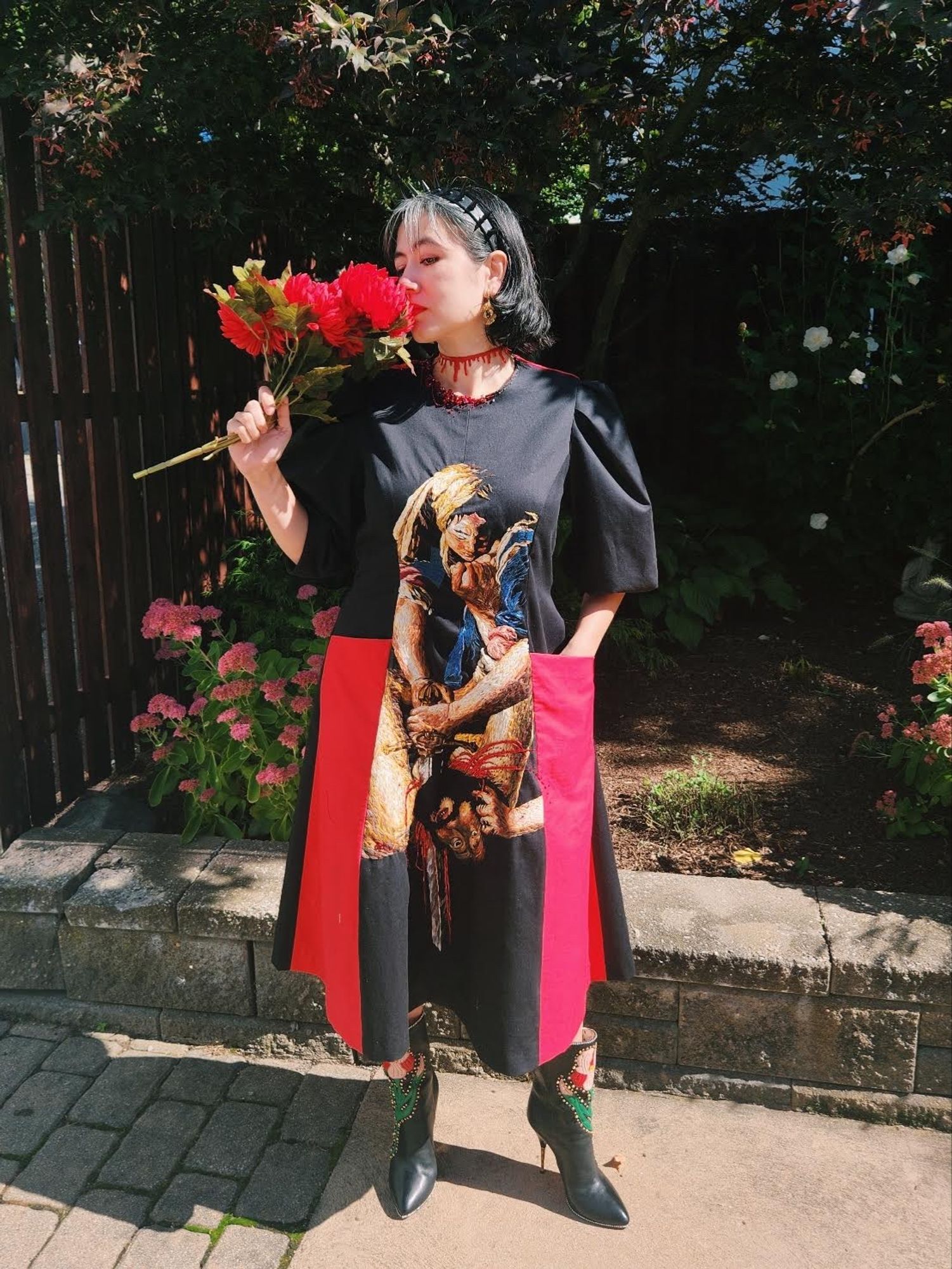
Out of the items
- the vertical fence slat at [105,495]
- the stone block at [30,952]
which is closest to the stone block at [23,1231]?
the stone block at [30,952]

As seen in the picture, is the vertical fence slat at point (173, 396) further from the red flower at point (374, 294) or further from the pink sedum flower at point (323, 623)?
the red flower at point (374, 294)

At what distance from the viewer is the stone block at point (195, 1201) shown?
2.10 meters

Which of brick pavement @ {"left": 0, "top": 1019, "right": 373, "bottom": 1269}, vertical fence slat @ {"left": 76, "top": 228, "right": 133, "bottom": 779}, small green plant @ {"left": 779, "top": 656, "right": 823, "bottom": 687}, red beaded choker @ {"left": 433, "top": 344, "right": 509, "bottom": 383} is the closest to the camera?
red beaded choker @ {"left": 433, "top": 344, "right": 509, "bottom": 383}

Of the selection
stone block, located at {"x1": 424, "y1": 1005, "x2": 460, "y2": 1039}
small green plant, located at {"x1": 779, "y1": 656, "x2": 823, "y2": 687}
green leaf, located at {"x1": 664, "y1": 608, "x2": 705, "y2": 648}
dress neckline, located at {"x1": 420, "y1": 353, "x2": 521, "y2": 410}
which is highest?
dress neckline, located at {"x1": 420, "y1": 353, "x2": 521, "y2": 410}

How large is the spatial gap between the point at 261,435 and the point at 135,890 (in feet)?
4.49

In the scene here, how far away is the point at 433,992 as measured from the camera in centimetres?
208

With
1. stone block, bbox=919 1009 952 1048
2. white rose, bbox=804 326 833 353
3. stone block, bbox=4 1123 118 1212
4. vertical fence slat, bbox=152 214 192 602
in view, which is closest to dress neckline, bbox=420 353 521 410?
stone block, bbox=919 1009 952 1048

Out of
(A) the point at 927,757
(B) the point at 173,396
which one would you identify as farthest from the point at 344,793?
(B) the point at 173,396

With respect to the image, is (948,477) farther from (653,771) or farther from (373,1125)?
(373,1125)

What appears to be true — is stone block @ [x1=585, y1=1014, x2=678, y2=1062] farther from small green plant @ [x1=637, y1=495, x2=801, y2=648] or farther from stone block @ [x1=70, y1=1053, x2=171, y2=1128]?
small green plant @ [x1=637, y1=495, x2=801, y2=648]

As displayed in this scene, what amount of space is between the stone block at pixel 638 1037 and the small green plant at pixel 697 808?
0.65 metres

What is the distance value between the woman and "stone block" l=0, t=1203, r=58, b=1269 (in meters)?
0.68

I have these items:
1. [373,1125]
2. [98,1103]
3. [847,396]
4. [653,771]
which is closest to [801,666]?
[653,771]

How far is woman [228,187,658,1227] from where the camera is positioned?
6.11 ft
